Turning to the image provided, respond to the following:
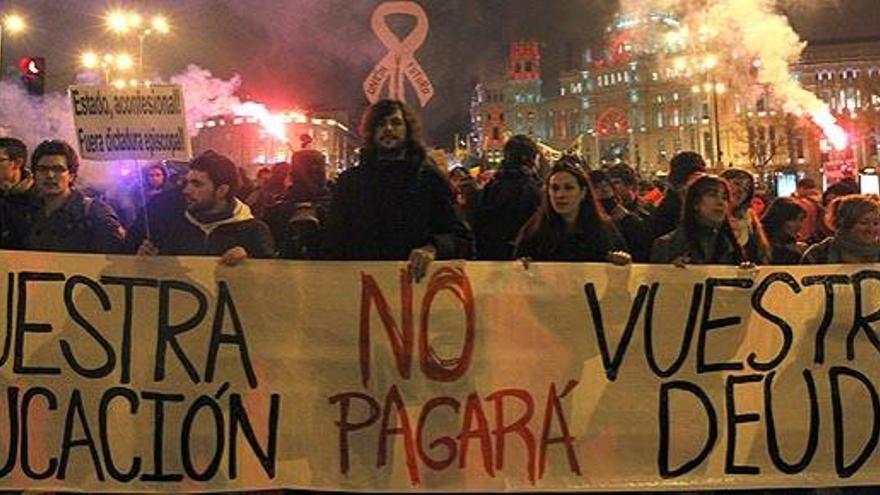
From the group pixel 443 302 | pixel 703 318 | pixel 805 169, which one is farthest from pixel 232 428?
pixel 805 169

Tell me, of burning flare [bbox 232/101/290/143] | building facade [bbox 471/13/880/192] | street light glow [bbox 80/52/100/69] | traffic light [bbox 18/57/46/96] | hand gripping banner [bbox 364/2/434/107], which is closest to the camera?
hand gripping banner [bbox 364/2/434/107]

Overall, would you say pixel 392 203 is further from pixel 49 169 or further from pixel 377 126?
pixel 49 169

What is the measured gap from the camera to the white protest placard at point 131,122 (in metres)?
5.01

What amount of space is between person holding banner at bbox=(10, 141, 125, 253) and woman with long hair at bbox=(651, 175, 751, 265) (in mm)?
2878

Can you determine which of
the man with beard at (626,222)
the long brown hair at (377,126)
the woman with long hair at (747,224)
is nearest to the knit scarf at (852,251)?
the woman with long hair at (747,224)

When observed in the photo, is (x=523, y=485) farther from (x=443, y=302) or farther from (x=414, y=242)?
(x=414, y=242)

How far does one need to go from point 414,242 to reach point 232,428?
1.21 m

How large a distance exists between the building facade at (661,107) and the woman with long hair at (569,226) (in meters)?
73.1

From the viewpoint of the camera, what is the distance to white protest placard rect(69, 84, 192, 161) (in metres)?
5.01

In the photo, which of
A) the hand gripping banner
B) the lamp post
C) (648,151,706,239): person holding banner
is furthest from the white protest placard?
the lamp post

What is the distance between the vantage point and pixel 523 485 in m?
4.88

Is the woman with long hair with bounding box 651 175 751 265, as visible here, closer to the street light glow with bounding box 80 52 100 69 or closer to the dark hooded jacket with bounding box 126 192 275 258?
the dark hooded jacket with bounding box 126 192 275 258

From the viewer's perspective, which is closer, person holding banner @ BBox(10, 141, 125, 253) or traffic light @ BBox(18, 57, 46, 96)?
person holding banner @ BBox(10, 141, 125, 253)

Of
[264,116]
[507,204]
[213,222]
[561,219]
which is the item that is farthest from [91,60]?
[561,219]
